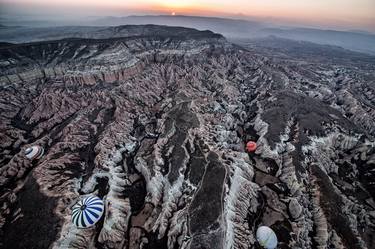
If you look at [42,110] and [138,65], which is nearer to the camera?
[42,110]

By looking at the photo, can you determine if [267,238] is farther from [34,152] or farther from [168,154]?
[34,152]

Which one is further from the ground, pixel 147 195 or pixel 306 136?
pixel 306 136

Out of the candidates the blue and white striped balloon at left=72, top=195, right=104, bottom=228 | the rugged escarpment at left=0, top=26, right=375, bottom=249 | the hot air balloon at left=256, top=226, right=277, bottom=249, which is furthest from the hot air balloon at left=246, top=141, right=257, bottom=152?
the blue and white striped balloon at left=72, top=195, right=104, bottom=228

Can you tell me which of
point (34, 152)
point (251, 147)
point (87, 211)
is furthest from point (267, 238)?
point (34, 152)

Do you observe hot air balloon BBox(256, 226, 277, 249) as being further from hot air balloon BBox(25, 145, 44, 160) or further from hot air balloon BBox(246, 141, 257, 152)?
hot air balloon BBox(25, 145, 44, 160)

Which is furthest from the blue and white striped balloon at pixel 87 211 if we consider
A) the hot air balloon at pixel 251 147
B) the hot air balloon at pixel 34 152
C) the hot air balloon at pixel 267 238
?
the hot air balloon at pixel 251 147

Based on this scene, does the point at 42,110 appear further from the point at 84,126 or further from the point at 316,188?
the point at 316,188

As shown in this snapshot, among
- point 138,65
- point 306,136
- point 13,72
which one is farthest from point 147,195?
point 13,72
